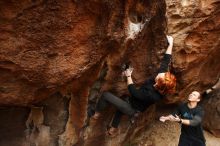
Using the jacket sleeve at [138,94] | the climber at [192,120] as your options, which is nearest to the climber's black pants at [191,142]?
the climber at [192,120]

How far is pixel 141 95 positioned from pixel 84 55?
3.18 ft

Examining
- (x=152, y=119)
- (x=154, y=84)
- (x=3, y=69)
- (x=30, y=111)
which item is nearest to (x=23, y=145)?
(x=30, y=111)

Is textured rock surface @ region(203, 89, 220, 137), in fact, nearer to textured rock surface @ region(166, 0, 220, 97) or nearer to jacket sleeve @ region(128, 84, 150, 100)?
textured rock surface @ region(166, 0, 220, 97)

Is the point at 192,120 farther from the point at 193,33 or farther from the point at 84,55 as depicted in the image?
the point at 193,33

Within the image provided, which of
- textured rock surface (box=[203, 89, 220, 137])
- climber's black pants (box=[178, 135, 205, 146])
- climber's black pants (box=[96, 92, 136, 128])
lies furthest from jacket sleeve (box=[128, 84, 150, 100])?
textured rock surface (box=[203, 89, 220, 137])

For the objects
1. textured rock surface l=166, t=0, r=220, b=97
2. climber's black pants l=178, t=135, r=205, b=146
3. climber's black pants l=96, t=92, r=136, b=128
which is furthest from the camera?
textured rock surface l=166, t=0, r=220, b=97

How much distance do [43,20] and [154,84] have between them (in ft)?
5.92

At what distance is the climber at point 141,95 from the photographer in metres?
4.84

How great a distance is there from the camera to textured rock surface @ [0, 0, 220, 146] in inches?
163

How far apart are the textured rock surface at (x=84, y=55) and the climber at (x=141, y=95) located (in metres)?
0.14

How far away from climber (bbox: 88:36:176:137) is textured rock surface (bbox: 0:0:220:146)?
0.47ft

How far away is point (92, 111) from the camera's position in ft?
18.0

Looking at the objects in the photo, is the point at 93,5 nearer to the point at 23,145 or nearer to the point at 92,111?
the point at 92,111

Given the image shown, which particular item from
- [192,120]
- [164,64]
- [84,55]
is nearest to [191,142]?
[192,120]
